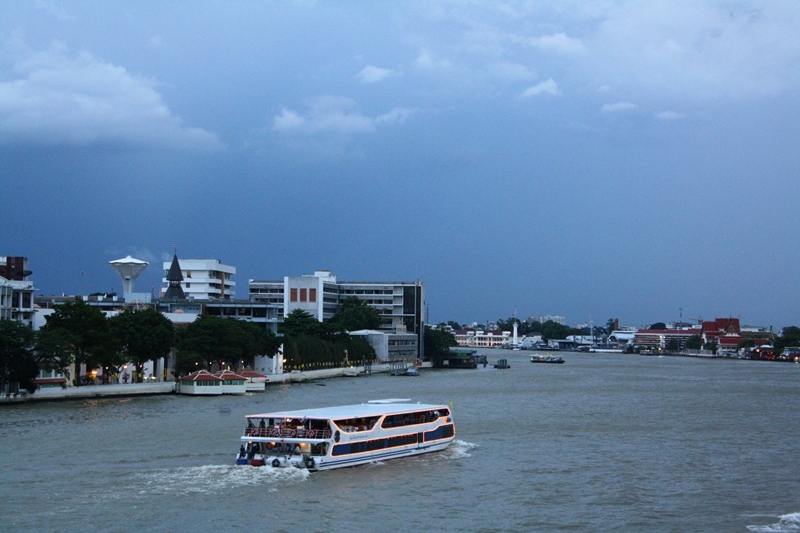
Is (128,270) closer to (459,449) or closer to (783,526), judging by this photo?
(459,449)

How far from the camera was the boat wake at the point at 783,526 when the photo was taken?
20250mm

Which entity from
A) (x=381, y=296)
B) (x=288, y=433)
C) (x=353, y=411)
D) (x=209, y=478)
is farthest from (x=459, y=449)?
(x=381, y=296)

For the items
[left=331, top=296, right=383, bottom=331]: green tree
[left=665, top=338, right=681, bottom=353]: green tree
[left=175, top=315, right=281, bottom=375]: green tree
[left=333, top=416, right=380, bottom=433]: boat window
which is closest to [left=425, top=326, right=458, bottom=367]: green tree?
[left=331, top=296, right=383, bottom=331]: green tree

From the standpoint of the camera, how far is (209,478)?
24.5 meters

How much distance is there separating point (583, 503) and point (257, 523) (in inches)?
319

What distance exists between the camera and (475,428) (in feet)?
121

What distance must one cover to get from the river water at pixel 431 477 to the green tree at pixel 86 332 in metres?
5.96

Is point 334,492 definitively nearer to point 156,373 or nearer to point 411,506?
point 411,506

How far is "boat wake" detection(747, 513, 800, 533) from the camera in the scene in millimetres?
20250

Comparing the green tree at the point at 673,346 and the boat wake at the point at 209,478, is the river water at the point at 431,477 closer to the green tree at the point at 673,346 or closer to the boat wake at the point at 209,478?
A: the boat wake at the point at 209,478

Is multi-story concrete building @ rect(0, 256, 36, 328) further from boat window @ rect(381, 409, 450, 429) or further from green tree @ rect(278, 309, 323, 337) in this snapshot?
green tree @ rect(278, 309, 323, 337)

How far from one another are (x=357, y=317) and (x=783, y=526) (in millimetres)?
87541

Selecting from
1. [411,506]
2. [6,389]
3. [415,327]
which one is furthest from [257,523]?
[415,327]

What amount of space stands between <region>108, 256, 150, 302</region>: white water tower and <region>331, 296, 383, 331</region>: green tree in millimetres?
27998
